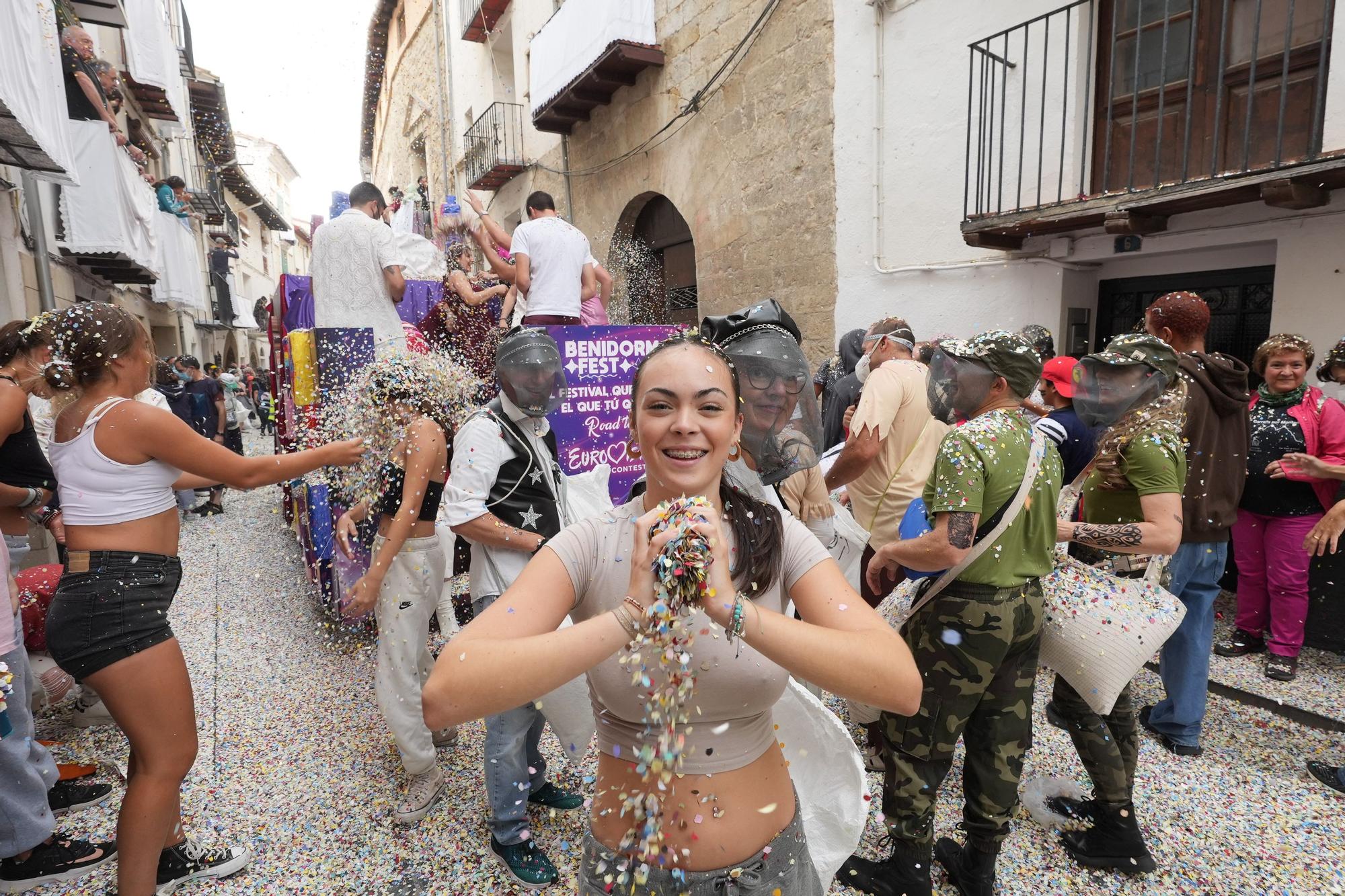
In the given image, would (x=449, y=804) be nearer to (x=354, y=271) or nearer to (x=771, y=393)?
(x=771, y=393)

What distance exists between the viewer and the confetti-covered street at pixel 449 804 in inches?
98.3

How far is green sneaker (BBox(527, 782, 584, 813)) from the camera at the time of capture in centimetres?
285

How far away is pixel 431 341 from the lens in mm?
5652

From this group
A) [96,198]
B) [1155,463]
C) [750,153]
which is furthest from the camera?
[96,198]

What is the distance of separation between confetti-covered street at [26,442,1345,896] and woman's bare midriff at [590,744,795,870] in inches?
56.2

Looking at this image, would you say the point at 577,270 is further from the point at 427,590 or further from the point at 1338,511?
the point at 1338,511

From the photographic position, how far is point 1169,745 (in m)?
3.25

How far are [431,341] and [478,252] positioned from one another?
7532mm

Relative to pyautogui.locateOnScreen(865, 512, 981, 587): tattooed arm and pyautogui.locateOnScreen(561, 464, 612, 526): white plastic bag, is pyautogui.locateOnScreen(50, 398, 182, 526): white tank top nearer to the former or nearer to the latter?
pyautogui.locateOnScreen(561, 464, 612, 526): white plastic bag

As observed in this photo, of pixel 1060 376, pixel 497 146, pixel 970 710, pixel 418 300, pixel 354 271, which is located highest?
pixel 497 146

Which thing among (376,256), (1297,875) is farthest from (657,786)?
(376,256)

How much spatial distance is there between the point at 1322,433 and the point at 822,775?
12.9 ft

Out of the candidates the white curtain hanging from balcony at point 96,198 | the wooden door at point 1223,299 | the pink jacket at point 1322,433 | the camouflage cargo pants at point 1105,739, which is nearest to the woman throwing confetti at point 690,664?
the camouflage cargo pants at point 1105,739

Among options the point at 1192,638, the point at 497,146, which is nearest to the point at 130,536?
the point at 1192,638
